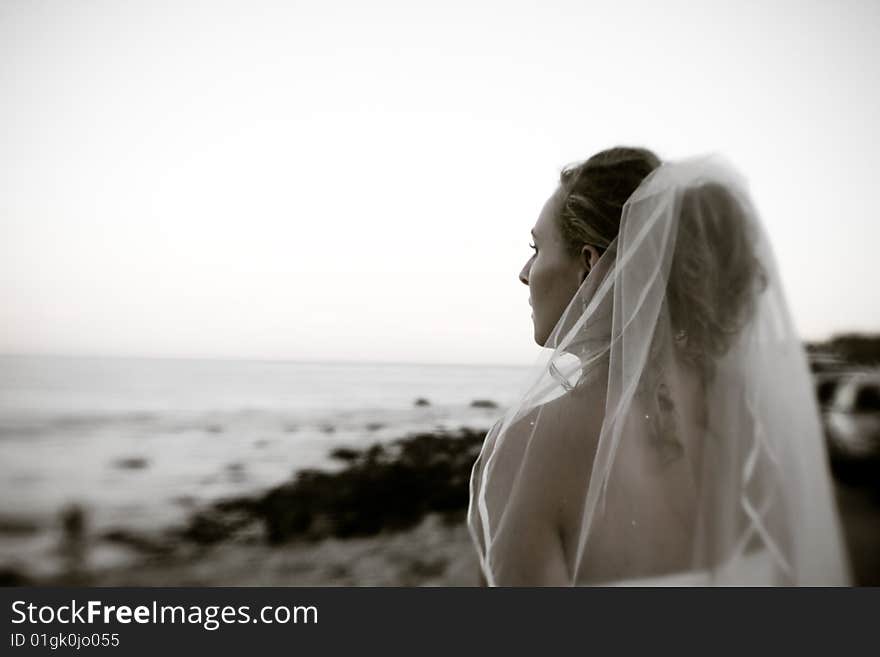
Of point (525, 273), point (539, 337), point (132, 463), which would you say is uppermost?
point (525, 273)

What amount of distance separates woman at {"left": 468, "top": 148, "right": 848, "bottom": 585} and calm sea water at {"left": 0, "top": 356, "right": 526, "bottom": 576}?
18.9ft

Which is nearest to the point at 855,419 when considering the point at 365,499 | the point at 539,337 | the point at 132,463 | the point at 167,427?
the point at 539,337

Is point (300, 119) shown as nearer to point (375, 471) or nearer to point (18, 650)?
point (18, 650)

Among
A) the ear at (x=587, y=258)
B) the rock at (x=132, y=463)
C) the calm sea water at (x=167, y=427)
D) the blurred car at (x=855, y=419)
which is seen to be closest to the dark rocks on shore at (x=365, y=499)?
the calm sea water at (x=167, y=427)

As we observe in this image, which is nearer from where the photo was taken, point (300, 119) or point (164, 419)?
point (300, 119)

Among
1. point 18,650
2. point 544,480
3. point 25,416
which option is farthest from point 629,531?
point 25,416

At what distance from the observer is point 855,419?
308 centimetres

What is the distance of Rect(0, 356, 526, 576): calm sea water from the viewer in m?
8.94

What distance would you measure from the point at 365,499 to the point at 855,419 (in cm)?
793

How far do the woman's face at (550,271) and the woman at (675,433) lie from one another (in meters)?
0.10

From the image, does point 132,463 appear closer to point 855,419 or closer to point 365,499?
point 365,499

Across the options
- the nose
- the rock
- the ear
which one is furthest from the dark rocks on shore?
the ear

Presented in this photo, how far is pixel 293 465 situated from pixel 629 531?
11491 millimetres

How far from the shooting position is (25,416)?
9.65 meters
